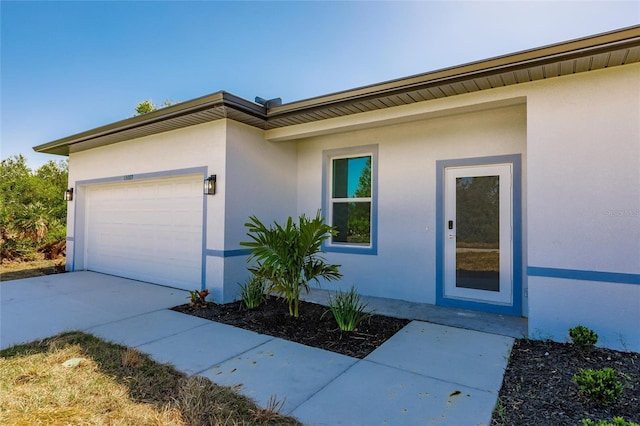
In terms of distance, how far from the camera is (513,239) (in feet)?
15.8

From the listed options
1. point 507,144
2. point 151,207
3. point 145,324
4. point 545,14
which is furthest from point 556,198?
point 151,207

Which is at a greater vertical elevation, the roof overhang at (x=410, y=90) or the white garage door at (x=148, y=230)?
the roof overhang at (x=410, y=90)

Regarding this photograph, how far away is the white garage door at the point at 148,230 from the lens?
21.1ft

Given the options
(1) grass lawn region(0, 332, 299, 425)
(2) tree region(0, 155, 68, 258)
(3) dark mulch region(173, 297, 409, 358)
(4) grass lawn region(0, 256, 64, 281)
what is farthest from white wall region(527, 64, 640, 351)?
(2) tree region(0, 155, 68, 258)

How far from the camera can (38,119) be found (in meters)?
10.1

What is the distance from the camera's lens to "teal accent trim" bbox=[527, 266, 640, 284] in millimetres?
3535

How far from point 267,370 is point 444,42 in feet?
22.5

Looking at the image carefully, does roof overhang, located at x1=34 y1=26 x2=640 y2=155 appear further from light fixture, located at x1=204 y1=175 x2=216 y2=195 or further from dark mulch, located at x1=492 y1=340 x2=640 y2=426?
dark mulch, located at x1=492 y1=340 x2=640 y2=426

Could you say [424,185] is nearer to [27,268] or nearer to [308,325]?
[308,325]

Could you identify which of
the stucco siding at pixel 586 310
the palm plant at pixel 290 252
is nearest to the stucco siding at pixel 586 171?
the stucco siding at pixel 586 310

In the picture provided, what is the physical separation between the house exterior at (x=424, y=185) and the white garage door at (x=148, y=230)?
1.7 inches

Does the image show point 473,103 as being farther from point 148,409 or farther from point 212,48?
point 212,48

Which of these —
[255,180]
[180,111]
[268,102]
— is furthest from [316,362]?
[180,111]

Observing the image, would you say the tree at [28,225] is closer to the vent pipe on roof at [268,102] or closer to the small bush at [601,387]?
the vent pipe on roof at [268,102]
